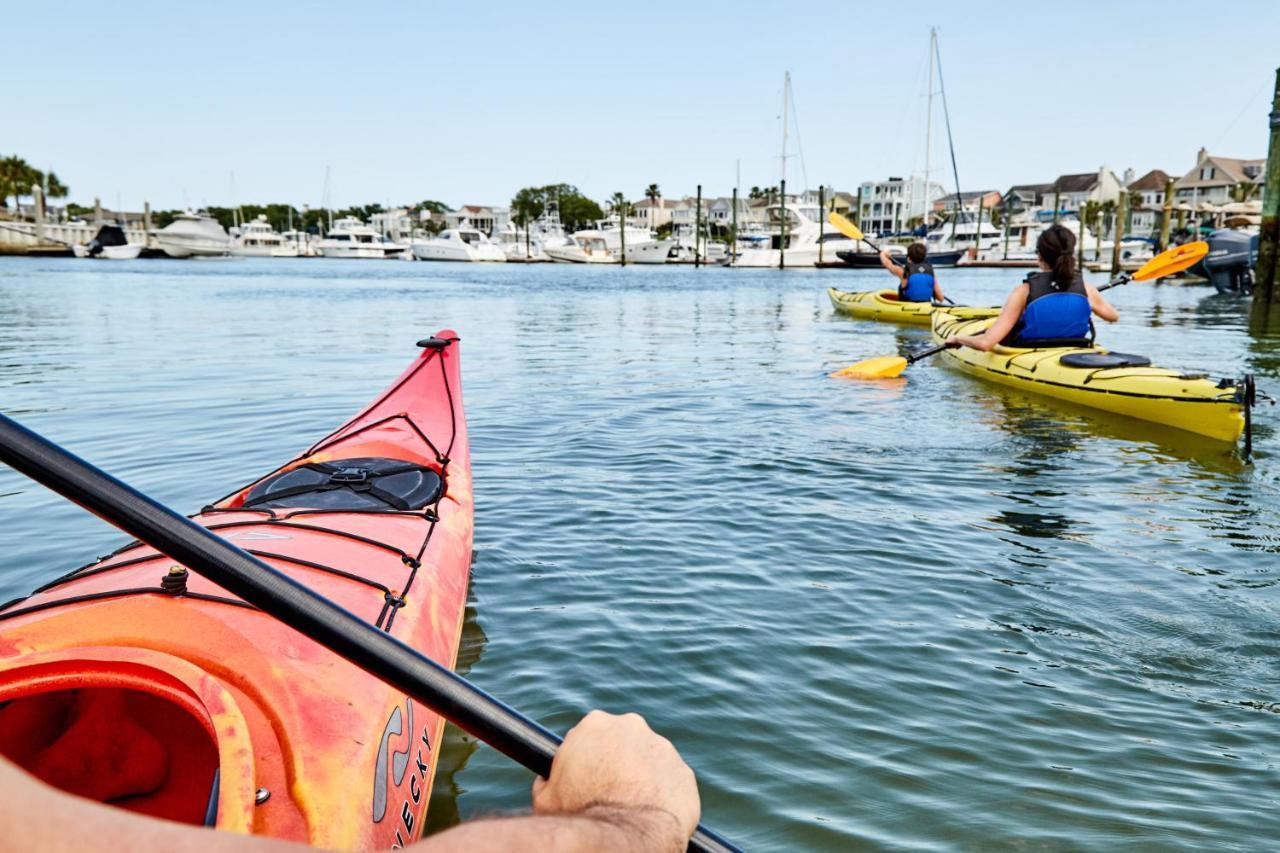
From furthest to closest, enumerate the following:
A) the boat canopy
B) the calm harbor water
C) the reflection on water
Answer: the boat canopy, the calm harbor water, the reflection on water

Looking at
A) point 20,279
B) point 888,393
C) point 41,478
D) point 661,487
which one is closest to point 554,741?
point 41,478

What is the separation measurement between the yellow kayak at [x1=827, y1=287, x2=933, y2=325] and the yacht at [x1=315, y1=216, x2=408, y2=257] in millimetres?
64975

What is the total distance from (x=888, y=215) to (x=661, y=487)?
94319 millimetres

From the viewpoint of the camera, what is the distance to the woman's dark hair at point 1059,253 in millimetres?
8797

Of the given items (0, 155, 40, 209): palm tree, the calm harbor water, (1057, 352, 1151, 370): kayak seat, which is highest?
(0, 155, 40, 209): palm tree

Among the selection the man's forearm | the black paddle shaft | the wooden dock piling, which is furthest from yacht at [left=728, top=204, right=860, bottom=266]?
the man's forearm

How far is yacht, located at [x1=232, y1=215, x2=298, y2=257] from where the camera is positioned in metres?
77.9

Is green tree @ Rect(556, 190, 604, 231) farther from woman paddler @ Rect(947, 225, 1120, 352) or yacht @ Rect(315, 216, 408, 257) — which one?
woman paddler @ Rect(947, 225, 1120, 352)

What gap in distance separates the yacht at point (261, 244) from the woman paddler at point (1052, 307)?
78.7 metres

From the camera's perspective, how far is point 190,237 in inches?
2707

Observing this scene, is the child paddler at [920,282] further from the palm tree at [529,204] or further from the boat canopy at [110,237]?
the palm tree at [529,204]

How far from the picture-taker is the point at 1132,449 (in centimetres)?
761

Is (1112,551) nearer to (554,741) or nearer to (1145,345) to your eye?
(554,741)

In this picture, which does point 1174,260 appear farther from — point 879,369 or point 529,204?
point 529,204
